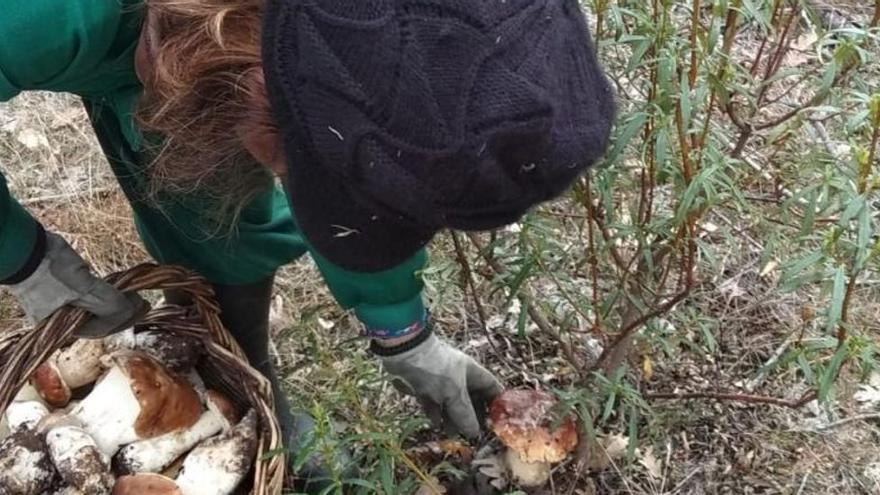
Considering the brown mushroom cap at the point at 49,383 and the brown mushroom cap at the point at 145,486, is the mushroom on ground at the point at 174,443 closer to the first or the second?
the brown mushroom cap at the point at 145,486

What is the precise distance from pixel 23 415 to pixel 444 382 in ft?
2.56

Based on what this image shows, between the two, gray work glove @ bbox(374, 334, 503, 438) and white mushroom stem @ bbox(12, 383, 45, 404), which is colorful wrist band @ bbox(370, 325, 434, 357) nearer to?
gray work glove @ bbox(374, 334, 503, 438)

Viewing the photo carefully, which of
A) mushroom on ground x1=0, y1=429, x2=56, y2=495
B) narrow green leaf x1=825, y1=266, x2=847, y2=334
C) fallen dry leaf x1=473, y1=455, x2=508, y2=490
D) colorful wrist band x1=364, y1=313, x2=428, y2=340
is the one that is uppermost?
narrow green leaf x1=825, y1=266, x2=847, y2=334

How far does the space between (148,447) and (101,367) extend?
0.20 m

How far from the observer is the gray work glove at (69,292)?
202 cm

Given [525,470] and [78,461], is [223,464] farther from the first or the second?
[525,470]

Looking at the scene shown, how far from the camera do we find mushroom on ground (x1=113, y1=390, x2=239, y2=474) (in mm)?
2098

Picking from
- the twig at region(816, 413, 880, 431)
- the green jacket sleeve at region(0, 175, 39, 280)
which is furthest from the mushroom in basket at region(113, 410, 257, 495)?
the twig at region(816, 413, 880, 431)

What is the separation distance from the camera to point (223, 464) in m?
2.06

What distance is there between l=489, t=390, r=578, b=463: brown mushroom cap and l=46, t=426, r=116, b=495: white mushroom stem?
0.72 metres

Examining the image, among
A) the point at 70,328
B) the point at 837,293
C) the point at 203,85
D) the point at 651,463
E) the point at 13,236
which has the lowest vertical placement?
the point at 651,463

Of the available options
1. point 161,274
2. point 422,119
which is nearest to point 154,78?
point 422,119

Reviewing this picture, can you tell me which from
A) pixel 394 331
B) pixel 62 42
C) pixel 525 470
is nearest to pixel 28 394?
pixel 394 331

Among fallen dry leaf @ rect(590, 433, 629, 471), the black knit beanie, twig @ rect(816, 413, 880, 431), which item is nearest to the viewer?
the black knit beanie
